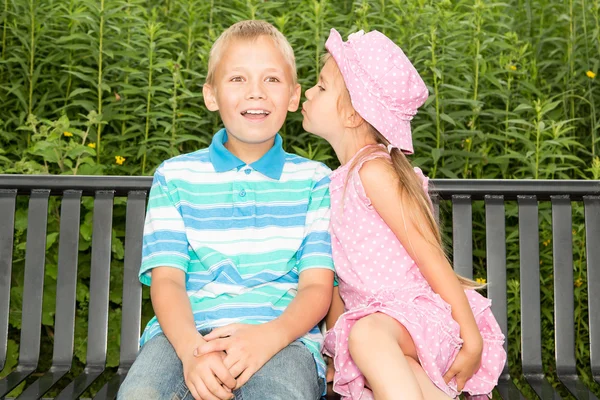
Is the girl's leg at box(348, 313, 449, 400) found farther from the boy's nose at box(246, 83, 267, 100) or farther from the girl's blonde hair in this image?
the boy's nose at box(246, 83, 267, 100)

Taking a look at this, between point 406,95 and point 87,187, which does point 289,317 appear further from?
point 87,187

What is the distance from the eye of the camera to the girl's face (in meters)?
Result: 3.06

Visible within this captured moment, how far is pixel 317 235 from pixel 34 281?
3.62 feet

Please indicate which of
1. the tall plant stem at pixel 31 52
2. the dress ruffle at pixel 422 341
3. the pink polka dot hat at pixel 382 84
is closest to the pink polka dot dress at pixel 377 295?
the dress ruffle at pixel 422 341

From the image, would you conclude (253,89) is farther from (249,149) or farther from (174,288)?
(174,288)

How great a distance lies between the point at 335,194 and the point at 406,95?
0.41m

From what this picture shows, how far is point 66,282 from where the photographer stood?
3.27m

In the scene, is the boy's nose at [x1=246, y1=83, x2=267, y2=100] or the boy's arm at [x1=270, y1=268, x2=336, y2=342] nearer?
the boy's arm at [x1=270, y1=268, x2=336, y2=342]

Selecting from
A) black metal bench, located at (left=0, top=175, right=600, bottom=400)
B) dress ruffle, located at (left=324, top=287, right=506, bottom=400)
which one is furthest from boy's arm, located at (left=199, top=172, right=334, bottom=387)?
black metal bench, located at (left=0, top=175, right=600, bottom=400)

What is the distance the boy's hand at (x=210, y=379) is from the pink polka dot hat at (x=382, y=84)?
0.96 m

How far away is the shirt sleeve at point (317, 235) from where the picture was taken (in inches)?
114

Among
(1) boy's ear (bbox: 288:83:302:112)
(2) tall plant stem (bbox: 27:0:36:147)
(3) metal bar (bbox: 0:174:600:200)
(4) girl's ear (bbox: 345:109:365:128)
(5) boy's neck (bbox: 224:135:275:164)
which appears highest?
(2) tall plant stem (bbox: 27:0:36:147)

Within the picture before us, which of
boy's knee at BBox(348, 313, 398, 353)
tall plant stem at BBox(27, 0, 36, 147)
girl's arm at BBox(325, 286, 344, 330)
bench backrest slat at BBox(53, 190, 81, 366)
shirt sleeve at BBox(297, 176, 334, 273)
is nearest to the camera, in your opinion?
boy's knee at BBox(348, 313, 398, 353)

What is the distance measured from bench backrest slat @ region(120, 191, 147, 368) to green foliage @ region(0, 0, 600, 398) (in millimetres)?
625
